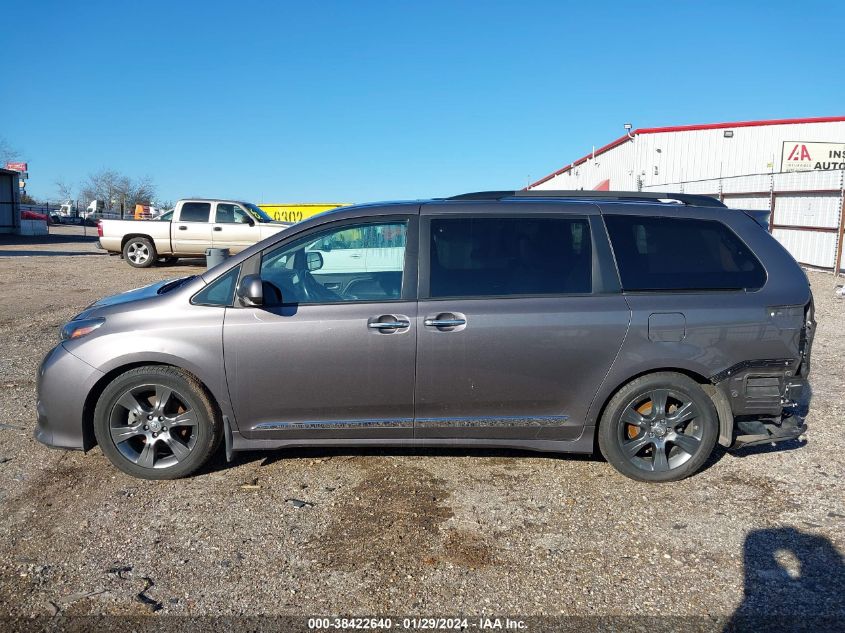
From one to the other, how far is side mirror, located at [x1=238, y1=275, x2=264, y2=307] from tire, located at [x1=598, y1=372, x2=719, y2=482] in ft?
7.39

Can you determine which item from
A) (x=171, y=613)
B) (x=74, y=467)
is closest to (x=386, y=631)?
(x=171, y=613)

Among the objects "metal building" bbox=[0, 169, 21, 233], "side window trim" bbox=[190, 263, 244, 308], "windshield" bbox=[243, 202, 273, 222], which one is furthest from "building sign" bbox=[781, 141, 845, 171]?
"metal building" bbox=[0, 169, 21, 233]

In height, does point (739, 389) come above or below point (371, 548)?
above

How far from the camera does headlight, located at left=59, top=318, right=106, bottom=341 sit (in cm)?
428

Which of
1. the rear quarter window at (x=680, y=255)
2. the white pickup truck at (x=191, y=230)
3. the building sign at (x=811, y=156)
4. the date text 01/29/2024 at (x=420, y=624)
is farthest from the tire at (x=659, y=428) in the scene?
the building sign at (x=811, y=156)

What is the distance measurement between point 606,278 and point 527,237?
555 mm

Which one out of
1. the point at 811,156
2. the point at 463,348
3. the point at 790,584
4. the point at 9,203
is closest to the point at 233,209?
the point at 463,348

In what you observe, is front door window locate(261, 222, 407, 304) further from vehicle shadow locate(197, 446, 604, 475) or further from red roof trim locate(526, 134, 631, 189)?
red roof trim locate(526, 134, 631, 189)

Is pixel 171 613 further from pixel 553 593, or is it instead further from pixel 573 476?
pixel 573 476

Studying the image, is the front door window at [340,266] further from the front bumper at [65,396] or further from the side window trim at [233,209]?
the side window trim at [233,209]

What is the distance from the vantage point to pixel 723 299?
4.29m

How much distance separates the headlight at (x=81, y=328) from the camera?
428 cm

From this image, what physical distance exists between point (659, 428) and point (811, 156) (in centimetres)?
3168

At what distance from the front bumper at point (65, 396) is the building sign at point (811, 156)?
32.2 m
